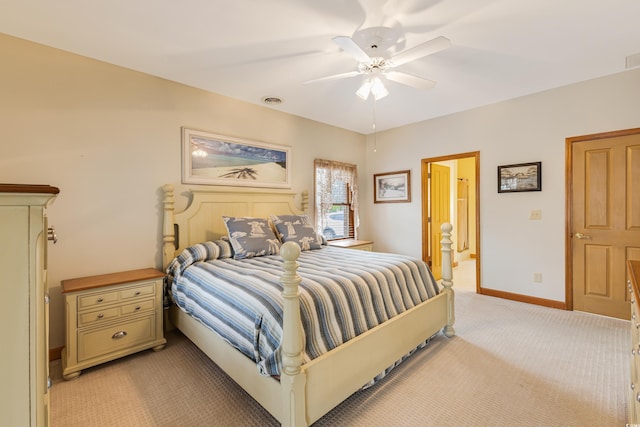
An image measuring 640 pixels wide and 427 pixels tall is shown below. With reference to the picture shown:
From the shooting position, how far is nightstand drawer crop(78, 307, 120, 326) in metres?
2.15

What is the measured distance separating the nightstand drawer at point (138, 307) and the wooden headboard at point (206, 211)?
51cm

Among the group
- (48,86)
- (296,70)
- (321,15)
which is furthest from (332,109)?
(48,86)

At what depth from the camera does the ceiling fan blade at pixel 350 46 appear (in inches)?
73.6

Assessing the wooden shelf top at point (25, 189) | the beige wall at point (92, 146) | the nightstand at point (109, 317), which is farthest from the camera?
the beige wall at point (92, 146)

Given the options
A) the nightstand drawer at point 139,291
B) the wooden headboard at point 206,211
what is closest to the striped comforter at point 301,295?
the nightstand drawer at point 139,291

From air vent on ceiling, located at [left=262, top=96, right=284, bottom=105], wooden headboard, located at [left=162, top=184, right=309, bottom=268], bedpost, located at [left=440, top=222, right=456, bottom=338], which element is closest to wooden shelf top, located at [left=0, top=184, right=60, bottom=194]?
wooden headboard, located at [left=162, top=184, right=309, bottom=268]

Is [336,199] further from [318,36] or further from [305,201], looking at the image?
[318,36]

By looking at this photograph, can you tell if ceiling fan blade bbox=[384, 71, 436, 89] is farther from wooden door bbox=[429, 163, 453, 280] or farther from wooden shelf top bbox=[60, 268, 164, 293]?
wooden shelf top bbox=[60, 268, 164, 293]

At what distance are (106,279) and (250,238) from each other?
1237mm

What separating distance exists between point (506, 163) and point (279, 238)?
10.2 feet

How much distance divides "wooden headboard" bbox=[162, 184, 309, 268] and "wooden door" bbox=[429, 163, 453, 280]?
8.36 feet

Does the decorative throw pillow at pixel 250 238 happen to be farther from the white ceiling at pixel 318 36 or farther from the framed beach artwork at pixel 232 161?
the white ceiling at pixel 318 36

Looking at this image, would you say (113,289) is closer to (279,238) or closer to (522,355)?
(279,238)

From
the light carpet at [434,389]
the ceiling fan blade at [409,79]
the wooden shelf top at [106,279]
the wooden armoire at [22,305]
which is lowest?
the light carpet at [434,389]
